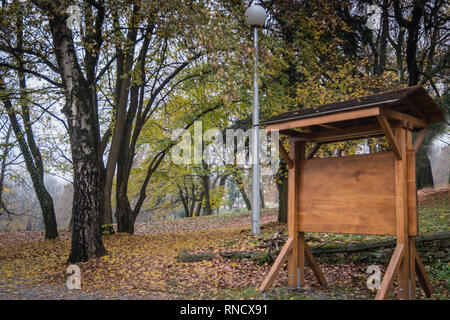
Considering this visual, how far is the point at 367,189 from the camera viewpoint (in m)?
5.29

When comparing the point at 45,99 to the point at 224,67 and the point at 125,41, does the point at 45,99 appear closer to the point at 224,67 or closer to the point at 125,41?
the point at 125,41

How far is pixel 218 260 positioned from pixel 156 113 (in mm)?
12317

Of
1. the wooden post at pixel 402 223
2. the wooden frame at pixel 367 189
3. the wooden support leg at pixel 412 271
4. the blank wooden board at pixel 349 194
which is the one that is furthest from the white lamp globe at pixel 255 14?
the wooden support leg at pixel 412 271

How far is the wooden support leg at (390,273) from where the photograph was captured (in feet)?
14.8

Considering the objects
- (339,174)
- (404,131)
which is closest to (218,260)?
(339,174)

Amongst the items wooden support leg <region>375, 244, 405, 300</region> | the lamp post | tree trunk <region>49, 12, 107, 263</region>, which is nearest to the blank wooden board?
wooden support leg <region>375, 244, 405, 300</region>

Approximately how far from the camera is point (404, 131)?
17.0ft

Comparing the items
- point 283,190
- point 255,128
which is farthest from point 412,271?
point 283,190

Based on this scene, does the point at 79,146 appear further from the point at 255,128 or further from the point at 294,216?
the point at 294,216

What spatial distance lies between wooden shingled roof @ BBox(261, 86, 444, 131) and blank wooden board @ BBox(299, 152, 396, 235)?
0.69 meters

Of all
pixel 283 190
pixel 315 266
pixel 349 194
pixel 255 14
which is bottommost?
pixel 315 266

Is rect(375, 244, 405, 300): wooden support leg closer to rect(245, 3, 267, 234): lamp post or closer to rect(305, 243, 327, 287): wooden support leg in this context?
rect(305, 243, 327, 287): wooden support leg

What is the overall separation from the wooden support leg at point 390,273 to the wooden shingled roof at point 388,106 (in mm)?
1912

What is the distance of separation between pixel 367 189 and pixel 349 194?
28cm
